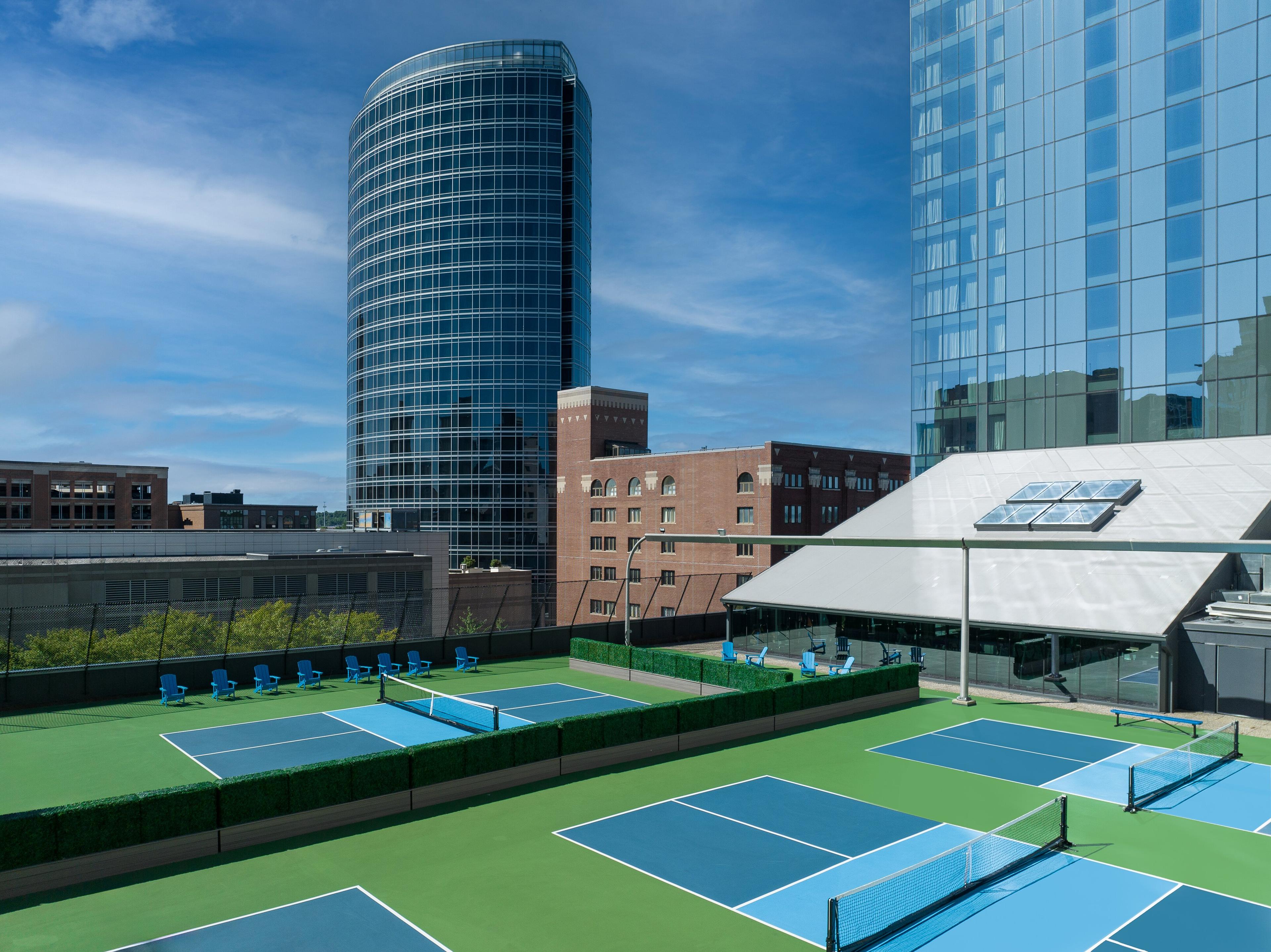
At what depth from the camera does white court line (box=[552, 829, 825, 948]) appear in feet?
43.6

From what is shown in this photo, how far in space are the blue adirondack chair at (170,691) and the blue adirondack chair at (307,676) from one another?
4019mm

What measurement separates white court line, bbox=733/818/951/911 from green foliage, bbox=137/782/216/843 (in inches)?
383

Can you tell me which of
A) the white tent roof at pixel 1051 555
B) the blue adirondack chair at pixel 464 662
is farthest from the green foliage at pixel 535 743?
the white tent roof at pixel 1051 555

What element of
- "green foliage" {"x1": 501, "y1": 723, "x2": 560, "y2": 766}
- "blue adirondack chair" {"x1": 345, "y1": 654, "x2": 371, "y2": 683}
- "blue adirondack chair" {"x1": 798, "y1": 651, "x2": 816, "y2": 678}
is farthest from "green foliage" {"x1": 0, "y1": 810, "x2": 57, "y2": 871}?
"blue adirondack chair" {"x1": 798, "y1": 651, "x2": 816, "y2": 678}

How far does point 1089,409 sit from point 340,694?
37.0 meters

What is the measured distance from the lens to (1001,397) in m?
47.5

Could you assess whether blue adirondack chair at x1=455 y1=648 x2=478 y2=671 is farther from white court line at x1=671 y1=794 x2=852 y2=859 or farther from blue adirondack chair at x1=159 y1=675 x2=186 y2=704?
white court line at x1=671 y1=794 x2=852 y2=859

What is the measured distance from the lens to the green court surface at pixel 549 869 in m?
13.4

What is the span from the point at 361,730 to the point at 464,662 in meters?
10.8

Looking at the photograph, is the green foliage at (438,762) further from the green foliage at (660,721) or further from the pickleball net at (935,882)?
the pickleball net at (935,882)

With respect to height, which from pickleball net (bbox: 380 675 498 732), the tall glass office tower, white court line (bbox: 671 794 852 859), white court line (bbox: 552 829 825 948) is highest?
the tall glass office tower

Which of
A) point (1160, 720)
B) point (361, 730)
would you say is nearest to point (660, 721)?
point (361, 730)

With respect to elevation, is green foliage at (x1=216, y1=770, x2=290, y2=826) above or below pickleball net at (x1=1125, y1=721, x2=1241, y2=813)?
above

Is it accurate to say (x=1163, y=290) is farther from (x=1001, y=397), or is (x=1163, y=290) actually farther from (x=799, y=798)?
(x=799, y=798)
